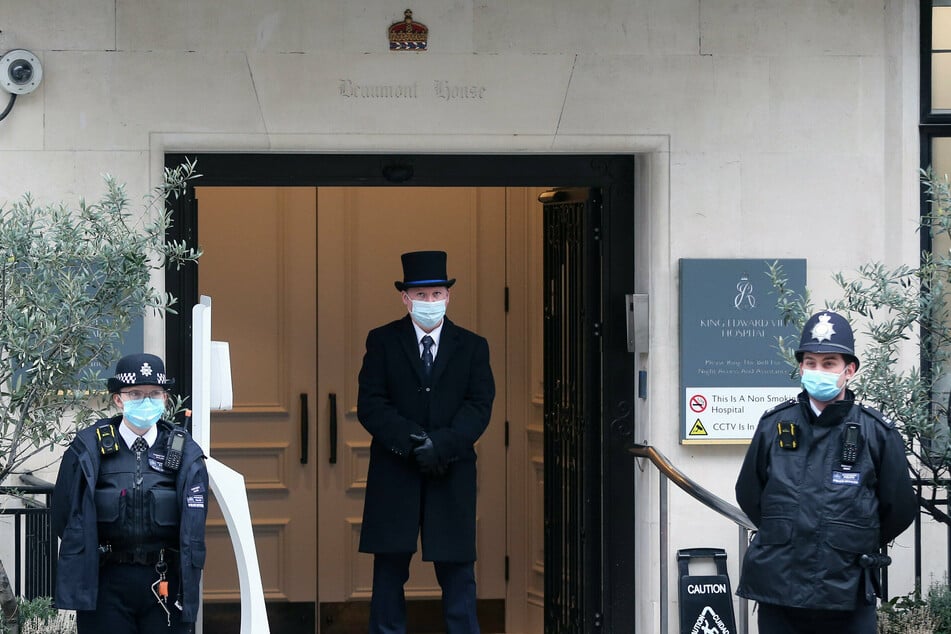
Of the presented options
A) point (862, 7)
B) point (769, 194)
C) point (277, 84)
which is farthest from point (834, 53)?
point (277, 84)

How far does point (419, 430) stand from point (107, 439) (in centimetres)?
166

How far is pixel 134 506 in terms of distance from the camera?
5004 mm

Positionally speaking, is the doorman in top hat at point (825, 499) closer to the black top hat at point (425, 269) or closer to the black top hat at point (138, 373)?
the black top hat at point (425, 269)

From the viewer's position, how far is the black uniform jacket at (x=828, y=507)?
16.4 feet

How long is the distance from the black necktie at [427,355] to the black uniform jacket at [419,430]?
3 centimetres

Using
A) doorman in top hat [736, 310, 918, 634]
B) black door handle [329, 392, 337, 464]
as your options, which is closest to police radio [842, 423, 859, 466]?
doorman in top hat [736, 310, 918, 634]

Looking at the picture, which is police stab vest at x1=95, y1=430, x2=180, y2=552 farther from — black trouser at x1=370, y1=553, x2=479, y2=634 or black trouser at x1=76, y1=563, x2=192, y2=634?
black trouser at x1=370, y1=553, x2=479, y2=634

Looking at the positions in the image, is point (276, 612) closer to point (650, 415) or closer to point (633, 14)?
point (650, 415)

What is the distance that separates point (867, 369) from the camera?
5969 mm

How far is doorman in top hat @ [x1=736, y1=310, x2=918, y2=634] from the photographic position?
16.4 ft

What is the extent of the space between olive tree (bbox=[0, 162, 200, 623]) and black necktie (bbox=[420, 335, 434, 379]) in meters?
1.49

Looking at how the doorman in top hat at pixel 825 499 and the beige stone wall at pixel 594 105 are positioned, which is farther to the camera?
the beige stone wall at pixel 594 105

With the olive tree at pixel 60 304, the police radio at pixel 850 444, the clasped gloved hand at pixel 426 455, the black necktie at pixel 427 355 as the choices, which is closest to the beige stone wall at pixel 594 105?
the black necktie at pixel 427 355

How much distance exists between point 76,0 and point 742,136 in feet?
10.4
